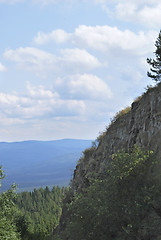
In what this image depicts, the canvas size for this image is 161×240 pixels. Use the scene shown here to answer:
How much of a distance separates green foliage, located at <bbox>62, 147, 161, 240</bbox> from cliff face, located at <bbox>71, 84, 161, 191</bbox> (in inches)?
108

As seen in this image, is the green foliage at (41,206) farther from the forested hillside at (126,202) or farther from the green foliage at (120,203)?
the green foliage at (120,203)

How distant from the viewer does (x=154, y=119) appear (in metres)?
22.1

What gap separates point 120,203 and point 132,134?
938cm

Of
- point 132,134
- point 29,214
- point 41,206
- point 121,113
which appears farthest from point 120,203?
point 41,206

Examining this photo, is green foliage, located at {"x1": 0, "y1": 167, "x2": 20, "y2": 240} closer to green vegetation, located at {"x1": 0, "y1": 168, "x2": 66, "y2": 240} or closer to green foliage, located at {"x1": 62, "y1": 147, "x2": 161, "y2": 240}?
green vegetation, located at {"x1": 0, "y1": 168, "x2": 66, "y2": 240}

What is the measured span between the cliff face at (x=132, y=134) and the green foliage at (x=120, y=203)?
2.74 metres

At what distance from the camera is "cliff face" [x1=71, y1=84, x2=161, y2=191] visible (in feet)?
70.5

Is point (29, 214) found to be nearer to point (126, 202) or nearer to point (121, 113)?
point (121, 113)

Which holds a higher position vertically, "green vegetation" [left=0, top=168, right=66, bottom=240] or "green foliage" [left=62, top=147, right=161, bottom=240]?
"green foliage" [left=62, top=147, right=161, bottom=240]

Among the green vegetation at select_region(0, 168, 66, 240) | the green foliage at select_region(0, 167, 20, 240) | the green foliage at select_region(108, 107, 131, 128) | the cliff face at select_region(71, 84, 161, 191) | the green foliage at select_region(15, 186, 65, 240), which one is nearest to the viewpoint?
the cliff face at select_region(71, 84, 161, 191)

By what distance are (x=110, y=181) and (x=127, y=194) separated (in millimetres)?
1392

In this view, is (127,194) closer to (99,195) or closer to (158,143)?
(99,195)

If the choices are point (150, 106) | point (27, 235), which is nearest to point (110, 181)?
point (150, 106)

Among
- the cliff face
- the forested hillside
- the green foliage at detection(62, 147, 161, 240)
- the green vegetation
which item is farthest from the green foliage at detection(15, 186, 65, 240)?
the green foliage at detection(62, 147, 161, 240)
